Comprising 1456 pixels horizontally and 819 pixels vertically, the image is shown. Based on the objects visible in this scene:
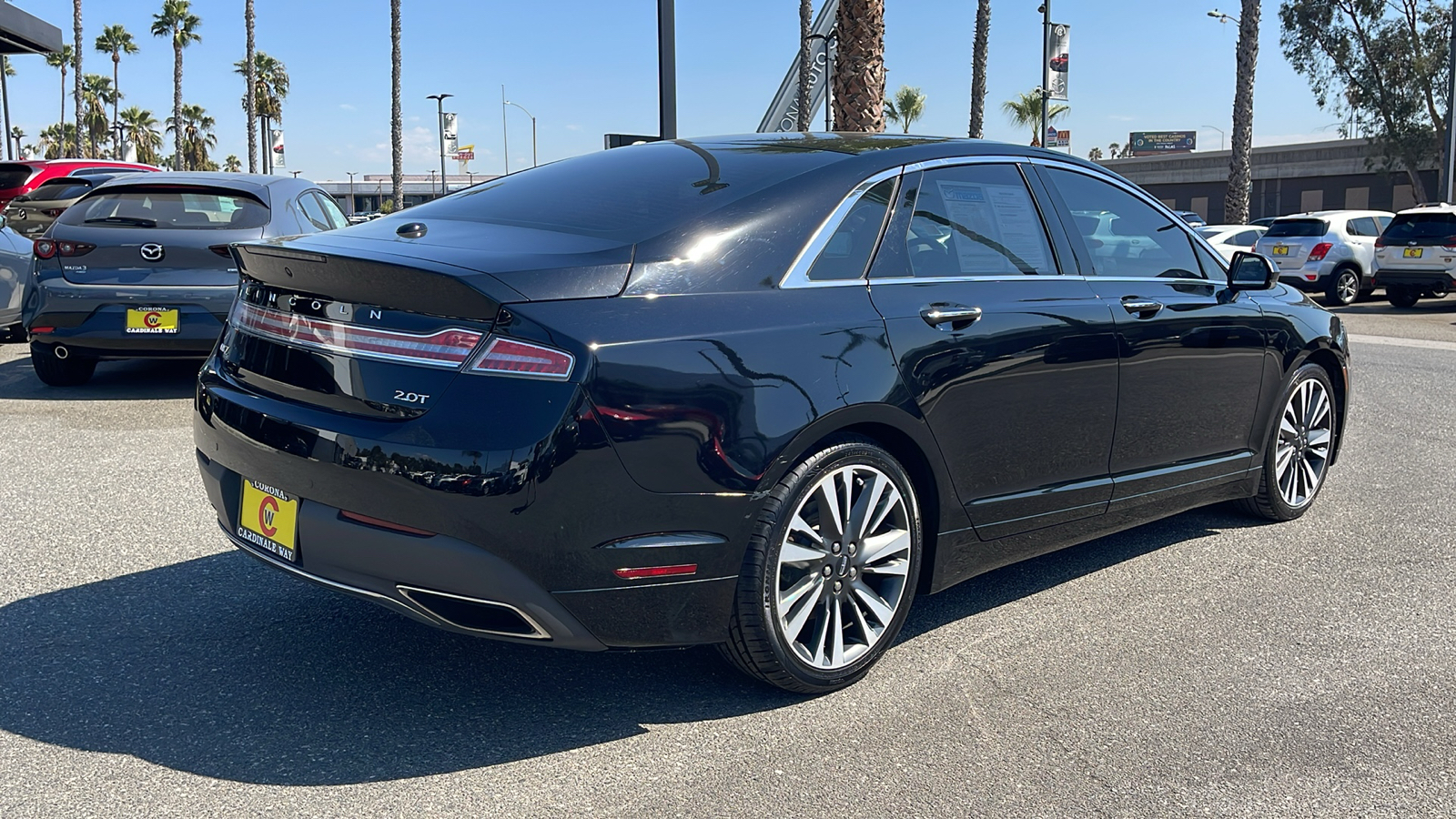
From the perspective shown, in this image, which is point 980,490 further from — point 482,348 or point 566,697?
point 482,348

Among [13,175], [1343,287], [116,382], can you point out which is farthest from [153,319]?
[1343,287]

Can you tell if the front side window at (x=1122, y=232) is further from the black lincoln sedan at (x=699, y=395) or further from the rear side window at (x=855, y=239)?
the rear side window at (x=855, y=239)

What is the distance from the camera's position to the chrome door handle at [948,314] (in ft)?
12.2

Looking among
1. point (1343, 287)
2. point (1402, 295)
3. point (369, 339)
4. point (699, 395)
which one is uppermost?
point (1343, 287)

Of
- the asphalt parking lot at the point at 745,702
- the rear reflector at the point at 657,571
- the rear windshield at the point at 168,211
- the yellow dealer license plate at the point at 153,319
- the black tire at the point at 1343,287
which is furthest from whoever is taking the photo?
the black tire at the point at 1343,287

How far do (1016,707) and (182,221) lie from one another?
6918 millimetres

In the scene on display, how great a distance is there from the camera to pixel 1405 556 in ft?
16.7

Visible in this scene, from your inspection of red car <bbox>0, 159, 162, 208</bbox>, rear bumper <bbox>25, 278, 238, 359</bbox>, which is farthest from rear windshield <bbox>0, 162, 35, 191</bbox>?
rear bumper <bbox>25, 278, 238, 359</bbox>

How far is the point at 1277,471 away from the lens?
5.48 m

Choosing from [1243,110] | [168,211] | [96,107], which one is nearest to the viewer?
[168,211]

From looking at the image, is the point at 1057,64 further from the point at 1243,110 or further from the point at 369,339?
the point at 369,339

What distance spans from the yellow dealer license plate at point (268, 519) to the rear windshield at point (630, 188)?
980 millimetres

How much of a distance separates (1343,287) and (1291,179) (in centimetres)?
3306

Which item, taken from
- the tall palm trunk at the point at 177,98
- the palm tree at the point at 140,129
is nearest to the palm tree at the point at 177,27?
the tall palm trunk at the point at 177,98
